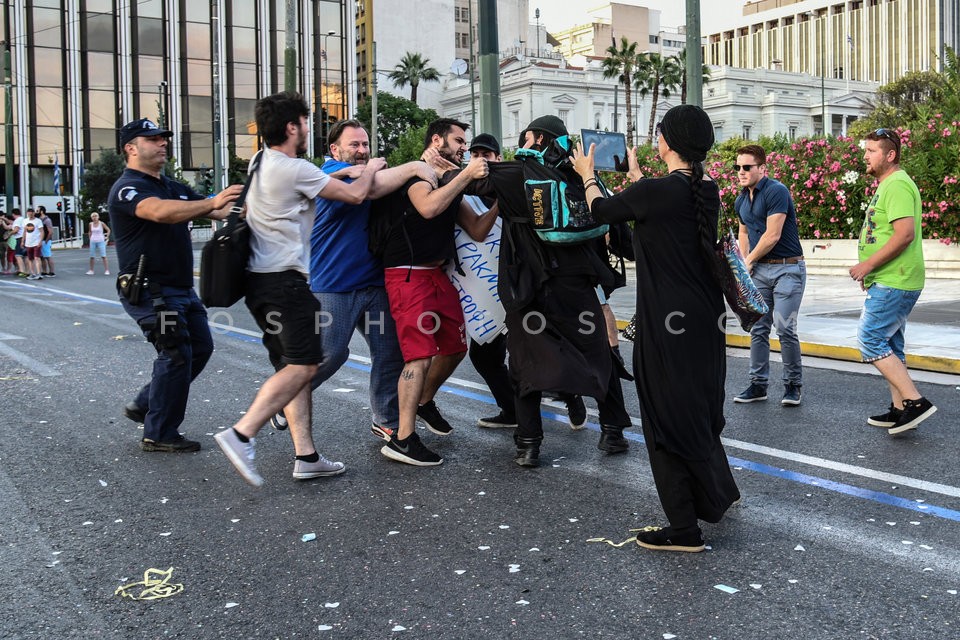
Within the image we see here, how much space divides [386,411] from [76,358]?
512cm

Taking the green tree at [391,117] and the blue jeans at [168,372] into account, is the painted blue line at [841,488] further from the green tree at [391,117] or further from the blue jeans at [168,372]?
the green tree at [391,117]

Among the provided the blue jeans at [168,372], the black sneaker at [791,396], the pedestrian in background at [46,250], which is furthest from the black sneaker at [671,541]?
the pedestrian in background at [46,250]

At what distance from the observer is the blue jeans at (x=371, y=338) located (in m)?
5.57

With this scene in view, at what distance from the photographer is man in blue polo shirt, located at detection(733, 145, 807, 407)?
715 cm

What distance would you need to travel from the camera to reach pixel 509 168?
5.13m

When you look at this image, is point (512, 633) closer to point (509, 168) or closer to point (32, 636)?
point (32, 636)

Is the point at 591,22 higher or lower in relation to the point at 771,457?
higher

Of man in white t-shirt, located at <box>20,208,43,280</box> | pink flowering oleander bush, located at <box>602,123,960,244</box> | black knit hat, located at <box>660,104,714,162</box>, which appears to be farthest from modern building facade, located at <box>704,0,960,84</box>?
black knit hat, located at <box>660,104,714,162</box>

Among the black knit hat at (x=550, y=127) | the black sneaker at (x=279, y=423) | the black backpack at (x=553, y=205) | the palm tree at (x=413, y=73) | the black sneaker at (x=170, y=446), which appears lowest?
the black sneaker at (x=170, y=446)

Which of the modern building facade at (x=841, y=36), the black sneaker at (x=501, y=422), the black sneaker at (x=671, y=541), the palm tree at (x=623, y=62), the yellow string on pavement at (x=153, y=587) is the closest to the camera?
the yellow string on pavement at (x=153, y=587)

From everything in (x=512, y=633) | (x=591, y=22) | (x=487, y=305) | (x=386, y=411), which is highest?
(x=591, y=22)

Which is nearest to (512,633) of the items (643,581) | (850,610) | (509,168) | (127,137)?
(643,581)

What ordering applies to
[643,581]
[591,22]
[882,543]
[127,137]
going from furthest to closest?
[591,22], [127,137], [882,543], [643,581]

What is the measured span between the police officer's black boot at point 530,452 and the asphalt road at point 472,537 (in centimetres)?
9
